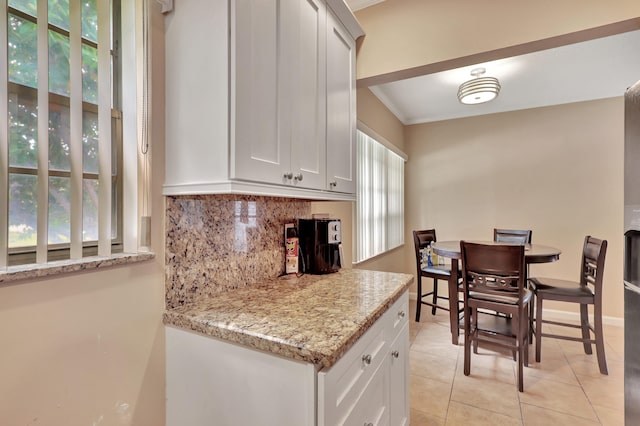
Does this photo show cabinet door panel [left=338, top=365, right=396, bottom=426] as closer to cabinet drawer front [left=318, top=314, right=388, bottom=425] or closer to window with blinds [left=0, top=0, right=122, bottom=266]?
cabinet drawer front [left=318, top=314, right=388, bottom=425]

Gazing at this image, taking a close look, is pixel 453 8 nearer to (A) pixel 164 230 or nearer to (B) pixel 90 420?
(A) pixel 164 230

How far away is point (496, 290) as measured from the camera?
2211 mm

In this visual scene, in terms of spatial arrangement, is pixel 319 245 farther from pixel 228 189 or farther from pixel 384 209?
pixel 384 209

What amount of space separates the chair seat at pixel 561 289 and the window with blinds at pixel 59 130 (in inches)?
120

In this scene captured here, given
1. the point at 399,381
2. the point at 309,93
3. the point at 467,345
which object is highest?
the point at 309,93

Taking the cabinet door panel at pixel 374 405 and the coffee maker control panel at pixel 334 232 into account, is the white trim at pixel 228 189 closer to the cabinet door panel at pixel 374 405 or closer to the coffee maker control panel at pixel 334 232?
the coffee maker control panel at pixel 334 232

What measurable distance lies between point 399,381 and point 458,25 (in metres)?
1.94

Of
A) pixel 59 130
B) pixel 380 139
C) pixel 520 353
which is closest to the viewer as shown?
pixel 59 130

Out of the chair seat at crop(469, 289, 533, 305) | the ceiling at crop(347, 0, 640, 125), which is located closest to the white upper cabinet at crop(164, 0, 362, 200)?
the ceiling at crop(347, 0, 640, 125)

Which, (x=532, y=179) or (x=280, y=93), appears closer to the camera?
(x=280, y=93)

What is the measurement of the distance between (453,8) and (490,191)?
284cm

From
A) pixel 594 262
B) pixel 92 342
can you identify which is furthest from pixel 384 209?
pixel 92 342

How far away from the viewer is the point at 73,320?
85 cm

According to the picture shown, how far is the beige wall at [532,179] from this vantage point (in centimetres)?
336
